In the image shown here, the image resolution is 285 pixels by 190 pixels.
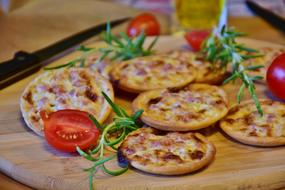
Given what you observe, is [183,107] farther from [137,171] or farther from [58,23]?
[58,23]

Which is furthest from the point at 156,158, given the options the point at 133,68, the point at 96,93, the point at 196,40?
the point at 196,40

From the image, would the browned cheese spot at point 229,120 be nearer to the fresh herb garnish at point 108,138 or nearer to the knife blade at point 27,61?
the fresh herb garnish at point 108,138

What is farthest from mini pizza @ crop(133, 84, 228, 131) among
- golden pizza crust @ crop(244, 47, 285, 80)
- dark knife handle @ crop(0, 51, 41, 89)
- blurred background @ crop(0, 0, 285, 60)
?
blurred background @ crop(0, 0, 285, 60)

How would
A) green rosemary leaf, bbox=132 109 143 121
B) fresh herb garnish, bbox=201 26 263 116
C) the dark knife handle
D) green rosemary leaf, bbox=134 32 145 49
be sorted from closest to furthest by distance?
green rosemary leaf, bbox=132 109 143 121, fresh herb garnish, bbox=201 26 263 116, the dark knife handle, green rosemary leaf, bbox=134 32 145 49

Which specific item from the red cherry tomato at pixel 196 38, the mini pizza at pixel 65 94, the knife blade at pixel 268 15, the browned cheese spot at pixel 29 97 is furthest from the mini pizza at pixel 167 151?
the knife blade at pixel 268 15

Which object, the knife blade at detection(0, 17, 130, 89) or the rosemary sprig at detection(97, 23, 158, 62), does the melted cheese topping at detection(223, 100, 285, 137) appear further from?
the knife blade at detection(0, 17, 130, 89)
